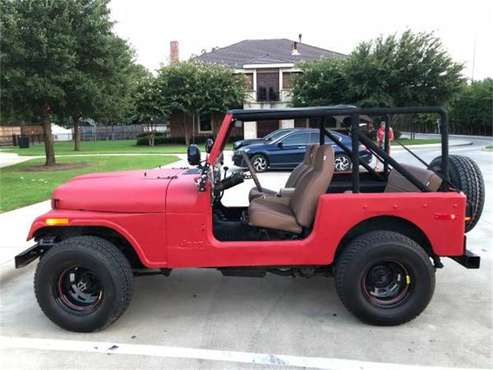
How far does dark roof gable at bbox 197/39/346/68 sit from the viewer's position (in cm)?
3862

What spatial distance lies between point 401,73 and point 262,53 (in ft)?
46.3

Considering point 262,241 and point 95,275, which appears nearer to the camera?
point 95,275

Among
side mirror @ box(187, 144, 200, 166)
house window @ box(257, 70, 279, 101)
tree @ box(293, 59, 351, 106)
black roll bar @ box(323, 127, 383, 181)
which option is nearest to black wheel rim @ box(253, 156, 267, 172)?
black roll bar @ box(323, 127, 383, 181)

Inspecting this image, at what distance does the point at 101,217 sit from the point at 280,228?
1475 millimetres

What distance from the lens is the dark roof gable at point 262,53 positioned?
38625 mm

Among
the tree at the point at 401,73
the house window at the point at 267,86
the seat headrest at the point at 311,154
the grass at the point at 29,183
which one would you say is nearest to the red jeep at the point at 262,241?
the seat headrest at the point at 311,154

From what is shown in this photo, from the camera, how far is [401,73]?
29672 mm

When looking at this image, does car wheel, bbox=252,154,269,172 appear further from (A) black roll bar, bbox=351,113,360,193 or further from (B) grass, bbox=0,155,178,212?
(A) black roll bar, bbox=351,113,360,193

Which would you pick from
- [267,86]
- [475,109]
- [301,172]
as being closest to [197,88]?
[267,86]

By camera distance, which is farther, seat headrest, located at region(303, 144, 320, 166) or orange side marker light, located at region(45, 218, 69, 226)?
seat headrest, located at region(303, 144, 320, 166)

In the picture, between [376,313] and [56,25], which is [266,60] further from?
[376,313]

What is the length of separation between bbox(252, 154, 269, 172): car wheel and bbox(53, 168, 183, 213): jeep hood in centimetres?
1115

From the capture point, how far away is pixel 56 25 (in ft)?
47.7

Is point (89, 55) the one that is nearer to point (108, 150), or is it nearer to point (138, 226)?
point (138, 226)
